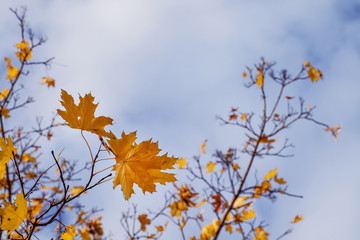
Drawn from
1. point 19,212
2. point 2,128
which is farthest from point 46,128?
point 19,212

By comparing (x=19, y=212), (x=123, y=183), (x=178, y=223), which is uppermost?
(x=178, y=223)

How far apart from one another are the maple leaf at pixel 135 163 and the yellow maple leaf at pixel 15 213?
0.86ft

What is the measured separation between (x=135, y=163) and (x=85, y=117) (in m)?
0.21

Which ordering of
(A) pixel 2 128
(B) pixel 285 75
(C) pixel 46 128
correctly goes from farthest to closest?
(B) pixel 285 75
(C) pixel 46 128
(A) pixel 2 128

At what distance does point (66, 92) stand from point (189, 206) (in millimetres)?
4174

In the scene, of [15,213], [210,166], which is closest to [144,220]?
[210,166]

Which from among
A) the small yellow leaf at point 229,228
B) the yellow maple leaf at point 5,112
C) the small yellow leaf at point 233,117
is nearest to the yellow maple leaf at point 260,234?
the small yellow leaf at point 229,228

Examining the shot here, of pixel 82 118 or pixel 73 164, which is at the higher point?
pixel 73 164

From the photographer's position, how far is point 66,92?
88cm

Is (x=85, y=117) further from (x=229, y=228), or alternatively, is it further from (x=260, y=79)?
(x=260, y=79)

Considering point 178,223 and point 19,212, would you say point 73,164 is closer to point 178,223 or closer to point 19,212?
point 178,223

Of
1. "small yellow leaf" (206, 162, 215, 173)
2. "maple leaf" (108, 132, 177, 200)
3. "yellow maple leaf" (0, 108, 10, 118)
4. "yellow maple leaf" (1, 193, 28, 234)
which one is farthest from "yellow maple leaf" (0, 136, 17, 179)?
"small yellow leaf" (206, 162, 215, 173)

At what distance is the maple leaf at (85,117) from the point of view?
885 millimetres

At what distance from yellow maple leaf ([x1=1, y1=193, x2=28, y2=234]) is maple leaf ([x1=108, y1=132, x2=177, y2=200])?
26 centimetres
